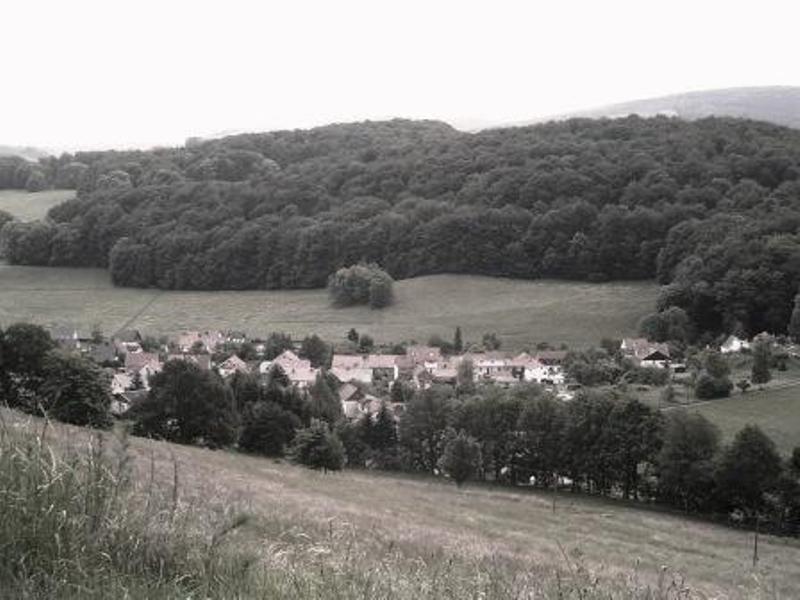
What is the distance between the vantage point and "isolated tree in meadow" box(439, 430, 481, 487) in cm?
5022

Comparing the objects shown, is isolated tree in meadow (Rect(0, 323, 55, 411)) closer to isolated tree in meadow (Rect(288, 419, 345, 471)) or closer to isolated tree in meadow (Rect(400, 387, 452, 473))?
isolated tree in meadow (Rect(288, 419, 345, 471))

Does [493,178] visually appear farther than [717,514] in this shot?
Yes

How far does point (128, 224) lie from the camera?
427 ft

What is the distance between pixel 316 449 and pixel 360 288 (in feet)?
220

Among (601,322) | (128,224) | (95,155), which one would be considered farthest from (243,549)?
(95,155)

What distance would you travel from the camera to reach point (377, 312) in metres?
107

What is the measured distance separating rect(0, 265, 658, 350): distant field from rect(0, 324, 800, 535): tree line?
34358 millimetres

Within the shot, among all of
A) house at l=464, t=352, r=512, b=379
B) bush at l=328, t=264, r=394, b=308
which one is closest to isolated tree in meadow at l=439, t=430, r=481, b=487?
house at l=464, t=352, r=512, b=379

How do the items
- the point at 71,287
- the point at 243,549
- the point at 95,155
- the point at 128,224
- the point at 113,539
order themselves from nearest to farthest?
1. the point at 113,539
2. the point at 243,549
3. the point at 71,287
4. the point at 128,224
5. the point at 95,155

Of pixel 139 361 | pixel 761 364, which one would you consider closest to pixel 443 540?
pixel 761 364

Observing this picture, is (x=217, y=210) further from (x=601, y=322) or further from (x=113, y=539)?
(x=113, y=539)

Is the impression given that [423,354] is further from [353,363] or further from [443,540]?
[443,540]

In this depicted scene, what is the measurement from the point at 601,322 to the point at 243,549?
96.9 meters

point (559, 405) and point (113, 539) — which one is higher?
point (113, 539)
